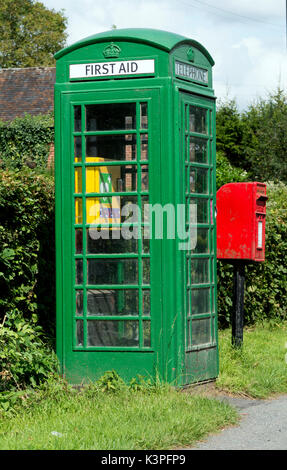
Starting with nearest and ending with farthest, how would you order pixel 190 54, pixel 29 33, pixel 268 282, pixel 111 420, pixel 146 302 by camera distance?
pixel 111 420
pixel 146 302
pixel 190 54
pixel 268 282
pixel 29 33

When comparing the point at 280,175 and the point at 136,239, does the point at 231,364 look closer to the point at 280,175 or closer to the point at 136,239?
the point at 136,239

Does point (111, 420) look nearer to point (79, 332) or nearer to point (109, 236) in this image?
point (79, 332)

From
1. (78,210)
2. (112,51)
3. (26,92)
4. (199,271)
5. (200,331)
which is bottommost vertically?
(200,331)

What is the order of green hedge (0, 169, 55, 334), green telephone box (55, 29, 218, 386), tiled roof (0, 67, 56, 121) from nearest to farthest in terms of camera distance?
green telephone box (55, 29, 218, 386) < green hedge (0, 169, 55, 334) < tiled roof (0, 67, 56, 121)

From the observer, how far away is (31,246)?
782 cm

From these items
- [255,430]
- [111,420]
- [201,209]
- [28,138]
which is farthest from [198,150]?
[28,138]

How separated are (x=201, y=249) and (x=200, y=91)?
4.90 ft

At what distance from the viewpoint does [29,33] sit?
143 ft

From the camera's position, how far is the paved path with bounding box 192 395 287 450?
5.21 meters

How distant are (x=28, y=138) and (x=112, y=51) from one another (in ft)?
68.7

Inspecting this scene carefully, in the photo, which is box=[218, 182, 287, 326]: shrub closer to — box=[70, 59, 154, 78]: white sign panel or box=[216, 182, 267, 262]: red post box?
box=[216, 182, 267, 262]: red post box

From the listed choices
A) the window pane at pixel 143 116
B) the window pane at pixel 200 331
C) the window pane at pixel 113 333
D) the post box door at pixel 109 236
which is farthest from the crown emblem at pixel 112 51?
the window pane at pixel 200 331

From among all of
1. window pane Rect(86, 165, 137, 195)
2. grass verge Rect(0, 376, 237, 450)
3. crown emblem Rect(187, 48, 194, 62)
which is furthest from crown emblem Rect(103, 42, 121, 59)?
grass verge Rect(0, 376, 237, 450)
